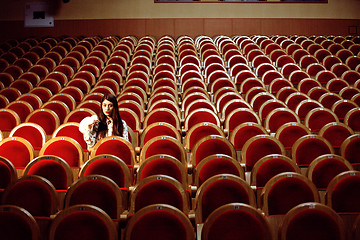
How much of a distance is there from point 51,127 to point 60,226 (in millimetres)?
819

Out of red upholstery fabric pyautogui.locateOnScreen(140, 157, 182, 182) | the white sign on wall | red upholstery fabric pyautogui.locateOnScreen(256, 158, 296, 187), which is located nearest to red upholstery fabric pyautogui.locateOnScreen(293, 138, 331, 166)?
red upholstery fabric pyautogui.locateOnScreen(256, 158, 296, 187)

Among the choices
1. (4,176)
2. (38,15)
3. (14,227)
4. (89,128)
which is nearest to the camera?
(14,227)

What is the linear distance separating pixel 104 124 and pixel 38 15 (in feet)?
9.79

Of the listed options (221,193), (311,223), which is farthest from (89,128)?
(311,223)

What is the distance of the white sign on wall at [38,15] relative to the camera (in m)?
3.65

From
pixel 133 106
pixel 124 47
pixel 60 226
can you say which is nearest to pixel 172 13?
pixel 124 47

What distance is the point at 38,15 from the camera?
3674 millimetres

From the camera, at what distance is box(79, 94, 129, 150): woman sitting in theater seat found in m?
1.08

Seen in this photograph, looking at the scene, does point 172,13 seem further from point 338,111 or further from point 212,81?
point 338,111

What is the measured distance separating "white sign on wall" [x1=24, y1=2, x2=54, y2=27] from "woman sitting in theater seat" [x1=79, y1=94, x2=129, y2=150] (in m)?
2.87

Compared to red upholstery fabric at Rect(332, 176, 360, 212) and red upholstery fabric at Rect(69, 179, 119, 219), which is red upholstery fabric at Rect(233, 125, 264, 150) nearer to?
red upholstery fabric at Rect(332, 176, 360, 212)

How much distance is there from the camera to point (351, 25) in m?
3.66

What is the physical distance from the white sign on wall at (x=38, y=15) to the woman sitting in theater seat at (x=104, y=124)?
2866 millimetres

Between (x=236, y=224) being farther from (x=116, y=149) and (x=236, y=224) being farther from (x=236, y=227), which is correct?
(x=116, y=149)
